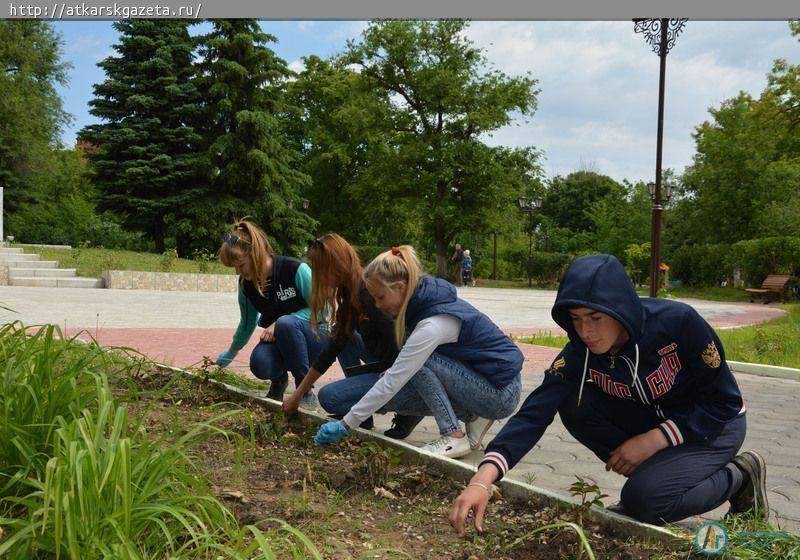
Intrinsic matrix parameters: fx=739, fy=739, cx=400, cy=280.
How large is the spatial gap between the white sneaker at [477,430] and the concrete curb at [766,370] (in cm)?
527

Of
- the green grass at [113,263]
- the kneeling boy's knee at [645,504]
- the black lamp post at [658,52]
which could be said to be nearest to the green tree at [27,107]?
the green grass at [113,263]

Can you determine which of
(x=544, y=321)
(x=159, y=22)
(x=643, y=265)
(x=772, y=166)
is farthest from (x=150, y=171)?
(x=772, y=166)

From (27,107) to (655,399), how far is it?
3680 centimetres

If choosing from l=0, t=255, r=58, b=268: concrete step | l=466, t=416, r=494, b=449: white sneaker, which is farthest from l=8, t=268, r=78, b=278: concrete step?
→ l=466, t=416, r=494, b=449: white sneaker

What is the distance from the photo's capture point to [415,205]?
37.2 meters

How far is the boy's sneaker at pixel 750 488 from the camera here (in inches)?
107

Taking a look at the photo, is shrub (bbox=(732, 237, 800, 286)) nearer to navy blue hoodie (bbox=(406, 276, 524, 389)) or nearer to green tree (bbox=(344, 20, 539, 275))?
green tree (bbox=(344, 20, 539, 275))

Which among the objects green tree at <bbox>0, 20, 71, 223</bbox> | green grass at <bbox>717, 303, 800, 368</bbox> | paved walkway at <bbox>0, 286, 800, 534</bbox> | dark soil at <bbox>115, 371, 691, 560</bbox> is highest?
green tree at <bbox>0, 20, 71, 223</bbox>

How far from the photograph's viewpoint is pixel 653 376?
259cm

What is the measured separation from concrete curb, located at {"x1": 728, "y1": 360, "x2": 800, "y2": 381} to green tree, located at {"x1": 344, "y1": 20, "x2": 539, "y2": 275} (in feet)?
94.0

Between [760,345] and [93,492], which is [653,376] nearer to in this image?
[93,492]

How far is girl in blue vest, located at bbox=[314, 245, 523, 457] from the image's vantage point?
3596 mm

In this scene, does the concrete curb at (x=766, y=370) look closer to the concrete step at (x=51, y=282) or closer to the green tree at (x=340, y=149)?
the concrete step at (x=51, y=282)

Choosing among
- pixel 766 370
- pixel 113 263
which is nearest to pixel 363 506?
A: pixel 766 370
